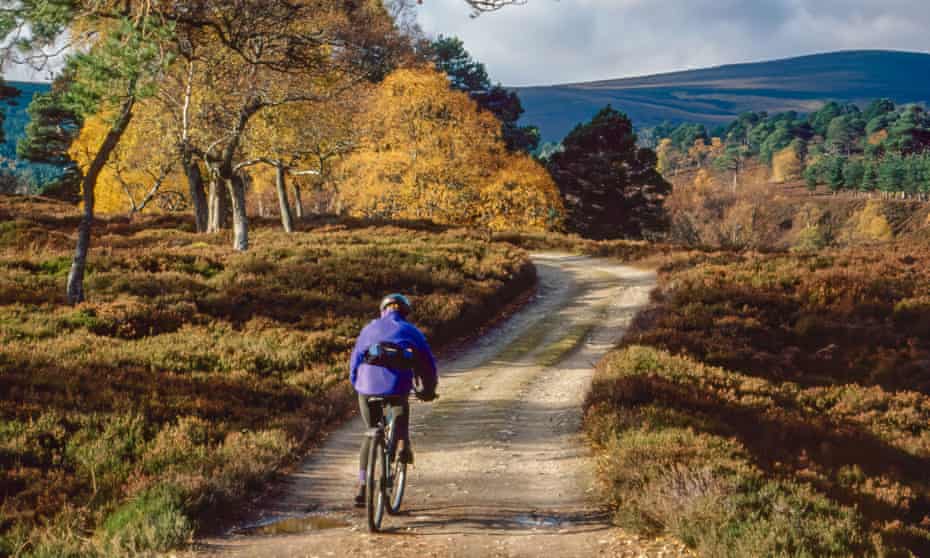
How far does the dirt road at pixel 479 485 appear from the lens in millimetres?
6906

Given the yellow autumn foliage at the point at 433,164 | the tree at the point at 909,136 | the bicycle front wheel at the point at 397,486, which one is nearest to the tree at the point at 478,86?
the yellow autumn foliage at the point at 433,164

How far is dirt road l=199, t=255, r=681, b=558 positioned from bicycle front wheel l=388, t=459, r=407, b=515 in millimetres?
135

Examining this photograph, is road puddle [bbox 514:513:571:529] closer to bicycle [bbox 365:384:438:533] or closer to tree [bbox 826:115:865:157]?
bicycle [bbox 365:384:438:533]

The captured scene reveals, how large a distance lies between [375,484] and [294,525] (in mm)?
1174

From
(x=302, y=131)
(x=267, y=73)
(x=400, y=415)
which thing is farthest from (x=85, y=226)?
(x=302, y=131)

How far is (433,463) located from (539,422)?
2707 mm

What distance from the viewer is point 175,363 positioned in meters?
13.0

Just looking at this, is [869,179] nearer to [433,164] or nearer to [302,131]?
[433,164]

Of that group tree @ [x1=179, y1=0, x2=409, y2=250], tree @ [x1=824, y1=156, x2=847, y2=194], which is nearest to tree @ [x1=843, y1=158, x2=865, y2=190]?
tree @ [x1=824, y1=156, x2=847, y2=194]

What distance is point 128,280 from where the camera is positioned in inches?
729

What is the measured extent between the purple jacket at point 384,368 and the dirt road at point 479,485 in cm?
150

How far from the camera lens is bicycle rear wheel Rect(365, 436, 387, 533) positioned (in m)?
6.97

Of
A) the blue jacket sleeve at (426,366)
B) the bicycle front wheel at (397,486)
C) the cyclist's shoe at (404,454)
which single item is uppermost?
the blue jacket sleeve at (426,366)

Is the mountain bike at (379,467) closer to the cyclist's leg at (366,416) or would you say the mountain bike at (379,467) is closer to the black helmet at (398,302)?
the cyclist's leg at (366,416)
